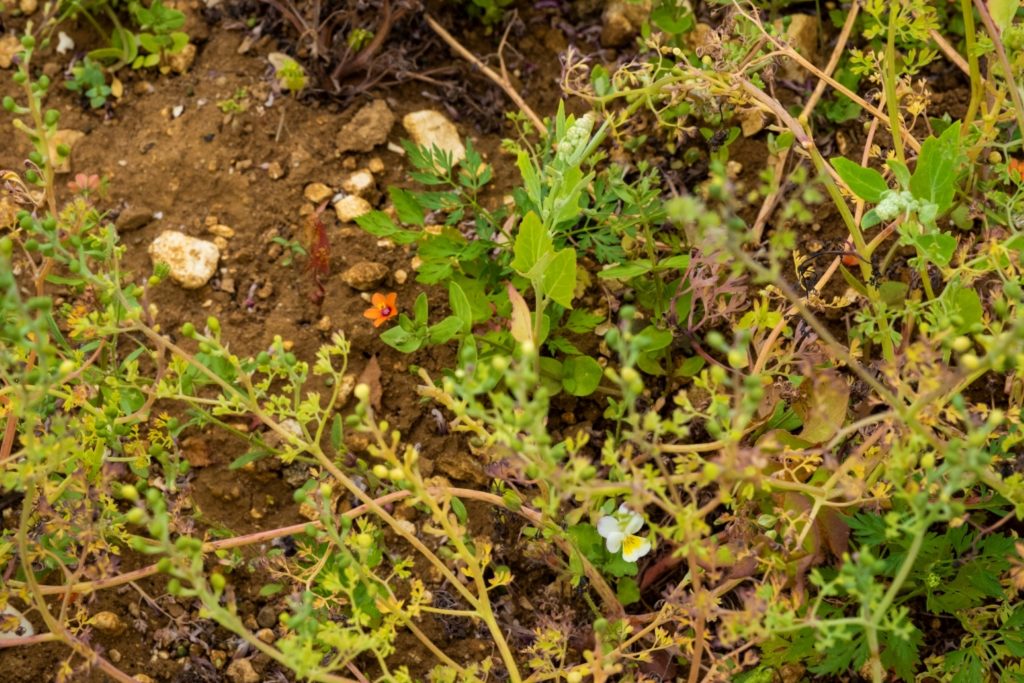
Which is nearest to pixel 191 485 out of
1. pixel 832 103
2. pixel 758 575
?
pixel 758 575

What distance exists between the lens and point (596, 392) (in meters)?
2.49

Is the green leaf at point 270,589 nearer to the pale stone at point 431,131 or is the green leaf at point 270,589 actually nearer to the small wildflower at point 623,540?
the small wildflower at point 623,540

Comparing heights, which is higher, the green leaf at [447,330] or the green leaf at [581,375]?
the green leaf at [447,330]

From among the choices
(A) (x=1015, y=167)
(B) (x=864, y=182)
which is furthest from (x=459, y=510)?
(A) (x=1015, y=167)

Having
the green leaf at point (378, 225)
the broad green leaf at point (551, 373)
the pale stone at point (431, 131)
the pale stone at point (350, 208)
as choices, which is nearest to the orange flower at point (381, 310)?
the green leaf at point (378, 225)

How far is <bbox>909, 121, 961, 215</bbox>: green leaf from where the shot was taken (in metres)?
1.91

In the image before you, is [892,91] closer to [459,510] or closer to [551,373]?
[551,373]

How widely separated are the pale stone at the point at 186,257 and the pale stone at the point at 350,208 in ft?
1.13

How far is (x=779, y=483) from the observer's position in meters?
Answer: 1.84

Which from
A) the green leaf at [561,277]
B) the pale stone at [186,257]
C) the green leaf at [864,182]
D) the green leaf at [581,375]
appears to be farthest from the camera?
the pale stone at [186,257]

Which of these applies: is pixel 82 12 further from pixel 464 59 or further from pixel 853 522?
pixel 853 522

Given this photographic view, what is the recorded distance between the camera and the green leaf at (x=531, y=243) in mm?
2051

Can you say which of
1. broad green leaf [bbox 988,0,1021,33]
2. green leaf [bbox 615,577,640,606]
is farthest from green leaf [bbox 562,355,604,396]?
broad green leaf [bbox 988,0,1021,33]

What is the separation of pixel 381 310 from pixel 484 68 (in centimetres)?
73
